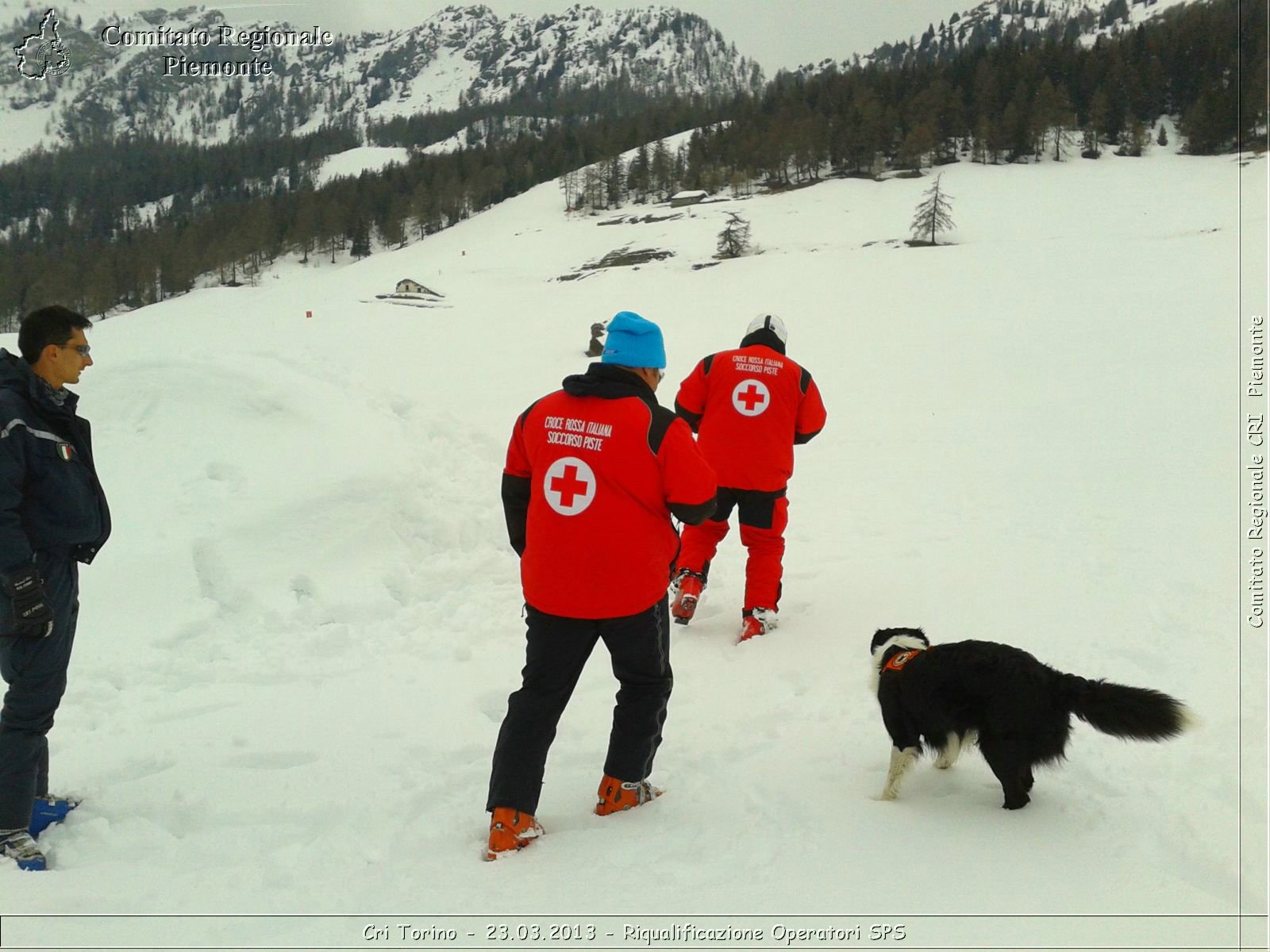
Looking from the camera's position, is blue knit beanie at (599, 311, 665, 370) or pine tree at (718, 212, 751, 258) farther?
pine tree at (718, 212, 751, 258)

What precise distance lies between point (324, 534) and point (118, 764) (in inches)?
98.4

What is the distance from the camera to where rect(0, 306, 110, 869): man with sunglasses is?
263 centimetres

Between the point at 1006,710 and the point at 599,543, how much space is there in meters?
1.56

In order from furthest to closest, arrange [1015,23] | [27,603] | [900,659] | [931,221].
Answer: [1015,23] → [931,221] → [900,659] → [27,603]

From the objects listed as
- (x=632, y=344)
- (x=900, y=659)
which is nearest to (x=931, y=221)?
(x=900, y=659)

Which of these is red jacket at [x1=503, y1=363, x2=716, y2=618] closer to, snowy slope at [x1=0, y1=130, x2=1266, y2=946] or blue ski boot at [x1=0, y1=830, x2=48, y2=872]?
snowy slope at [x1=0, y1=130, x2=1266, y2=946]

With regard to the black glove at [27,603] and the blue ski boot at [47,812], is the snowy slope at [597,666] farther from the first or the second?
the black glove at [27,603]

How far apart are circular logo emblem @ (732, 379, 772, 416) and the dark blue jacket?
331cm

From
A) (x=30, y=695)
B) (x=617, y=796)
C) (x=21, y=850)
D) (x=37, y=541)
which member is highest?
(x=37, y=541)

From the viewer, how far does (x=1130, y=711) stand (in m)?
2.51

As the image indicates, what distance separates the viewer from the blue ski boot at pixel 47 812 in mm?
2896

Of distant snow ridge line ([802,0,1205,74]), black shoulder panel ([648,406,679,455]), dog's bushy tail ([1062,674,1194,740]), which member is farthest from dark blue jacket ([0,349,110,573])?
distant snow ridge line ([802,0,1205,74])

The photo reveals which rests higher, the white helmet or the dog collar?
the white helmet

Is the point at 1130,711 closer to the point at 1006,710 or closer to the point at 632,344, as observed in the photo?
the point at 1006,710
